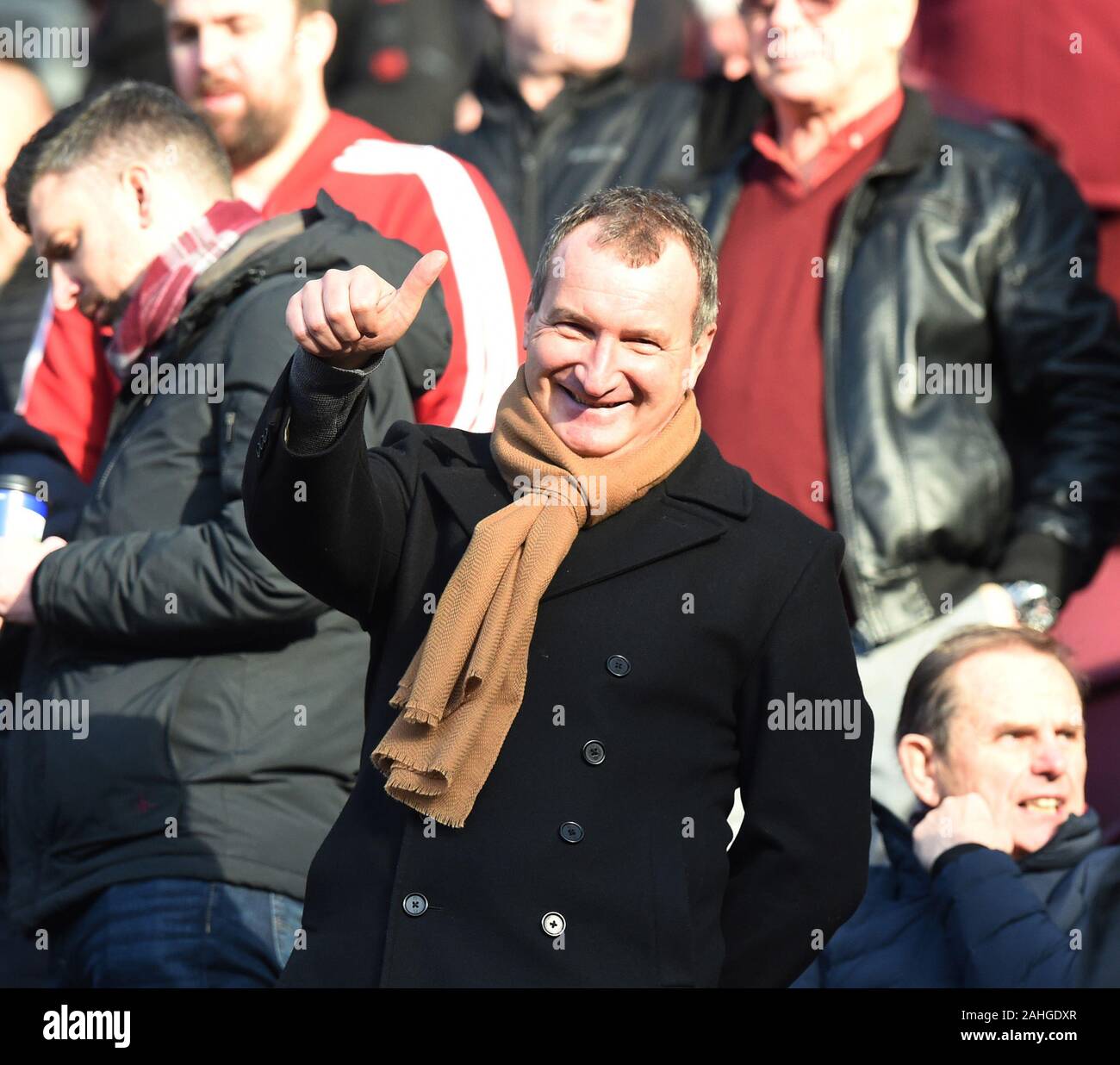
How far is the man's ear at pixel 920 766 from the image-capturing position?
182 inches

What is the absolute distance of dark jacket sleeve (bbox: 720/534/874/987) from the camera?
327 cm

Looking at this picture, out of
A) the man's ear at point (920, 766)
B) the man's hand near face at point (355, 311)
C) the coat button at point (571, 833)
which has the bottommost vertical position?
the man's ear at point (920, 766)

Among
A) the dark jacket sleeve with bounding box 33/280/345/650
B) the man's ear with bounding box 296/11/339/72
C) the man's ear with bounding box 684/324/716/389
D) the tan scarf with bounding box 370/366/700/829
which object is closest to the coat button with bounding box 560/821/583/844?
the tan scarf with bounding box 370/366/700/829

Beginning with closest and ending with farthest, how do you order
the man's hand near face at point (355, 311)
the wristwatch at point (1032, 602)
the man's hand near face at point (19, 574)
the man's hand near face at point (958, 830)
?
1. the man's hand near face at point (355, 311)
2. the man's hand near face at point (19, 574)
3. the man's hand near face at point (958, 830)
4. the wristwatch at point (1032, 602)

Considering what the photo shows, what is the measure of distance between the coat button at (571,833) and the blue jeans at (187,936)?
1.16 m

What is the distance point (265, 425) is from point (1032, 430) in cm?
296

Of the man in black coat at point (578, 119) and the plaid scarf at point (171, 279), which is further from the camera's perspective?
the man in black coat at point (578, 119)

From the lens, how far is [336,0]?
766 centimetres

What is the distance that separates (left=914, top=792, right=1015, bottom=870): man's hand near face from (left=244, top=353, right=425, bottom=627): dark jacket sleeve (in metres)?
1.64

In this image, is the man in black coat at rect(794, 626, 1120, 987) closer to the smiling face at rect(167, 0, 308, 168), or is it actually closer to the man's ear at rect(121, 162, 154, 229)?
the man's ear at rect(121, 162, 154, 229)

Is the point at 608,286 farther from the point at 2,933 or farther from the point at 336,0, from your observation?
the point at 336,0

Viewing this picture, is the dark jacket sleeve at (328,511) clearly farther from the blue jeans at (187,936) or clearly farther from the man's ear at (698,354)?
the blue jeans at (187,936)

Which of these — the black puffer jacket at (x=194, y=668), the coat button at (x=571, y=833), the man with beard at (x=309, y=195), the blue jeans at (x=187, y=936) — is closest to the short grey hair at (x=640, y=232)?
the coat button at (x=571, y=833)
